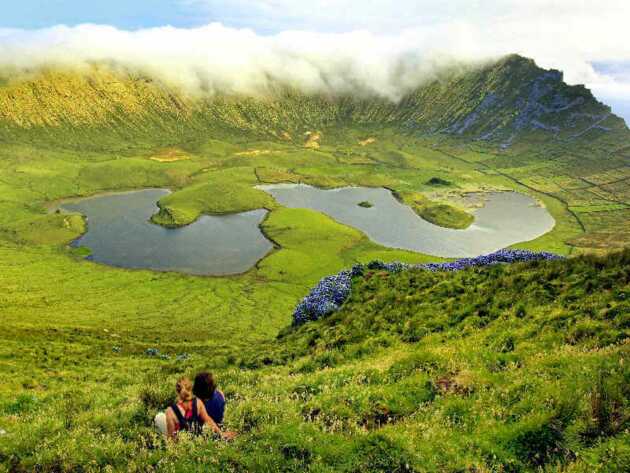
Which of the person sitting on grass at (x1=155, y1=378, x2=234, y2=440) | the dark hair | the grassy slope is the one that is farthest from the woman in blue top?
the grassy slope

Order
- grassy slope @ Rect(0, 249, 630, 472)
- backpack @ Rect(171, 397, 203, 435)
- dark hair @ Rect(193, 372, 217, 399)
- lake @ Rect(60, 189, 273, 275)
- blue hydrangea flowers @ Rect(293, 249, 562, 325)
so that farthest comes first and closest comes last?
1. lake @ Rect(60, 189, 273, 275)
2. blue hydrangea flowers @ Rect(293, 249, 562, 325)
3. dark hair @ Rect(193, 372, 217, 399)
4. backpack @ Rect(171, 397, 203, 435)
5. grassy slope @ Rect(0, 249, 630, 472)

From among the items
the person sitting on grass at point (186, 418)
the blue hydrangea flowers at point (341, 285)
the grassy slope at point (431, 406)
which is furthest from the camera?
the blue hydrangea flowers at point (341, 285)

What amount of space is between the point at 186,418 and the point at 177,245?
6446 inches

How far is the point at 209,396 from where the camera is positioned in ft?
41.9

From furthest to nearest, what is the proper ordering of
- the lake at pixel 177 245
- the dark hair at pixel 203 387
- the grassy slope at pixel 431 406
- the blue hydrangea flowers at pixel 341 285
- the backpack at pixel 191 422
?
the lake at pixel 177 245
the blue hydrangea flowers at pixel 341 285
the dark hair at pixel 203 387
the backpack at pixel 191 422
the grassy slope at pixel 431 406

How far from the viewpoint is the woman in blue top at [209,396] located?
12.7 meters

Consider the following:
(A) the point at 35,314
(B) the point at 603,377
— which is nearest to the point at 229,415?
(B) the point at 603,377

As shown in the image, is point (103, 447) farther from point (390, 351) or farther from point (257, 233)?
point (257, 233)

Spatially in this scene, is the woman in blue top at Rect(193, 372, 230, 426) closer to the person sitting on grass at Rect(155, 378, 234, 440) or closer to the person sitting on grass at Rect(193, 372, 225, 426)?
the person sitting on grass at Rect(193, 372, 225, 426)

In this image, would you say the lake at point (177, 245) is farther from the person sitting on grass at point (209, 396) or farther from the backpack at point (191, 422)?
the backpack at point (191, 422)

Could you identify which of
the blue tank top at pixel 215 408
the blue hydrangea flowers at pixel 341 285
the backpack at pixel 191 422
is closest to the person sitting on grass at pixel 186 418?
the backpack at pixel 191 422

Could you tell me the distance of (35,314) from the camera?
7694 centimetres

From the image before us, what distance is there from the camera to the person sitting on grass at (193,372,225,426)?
1270cm

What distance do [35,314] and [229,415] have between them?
80.5 metres
